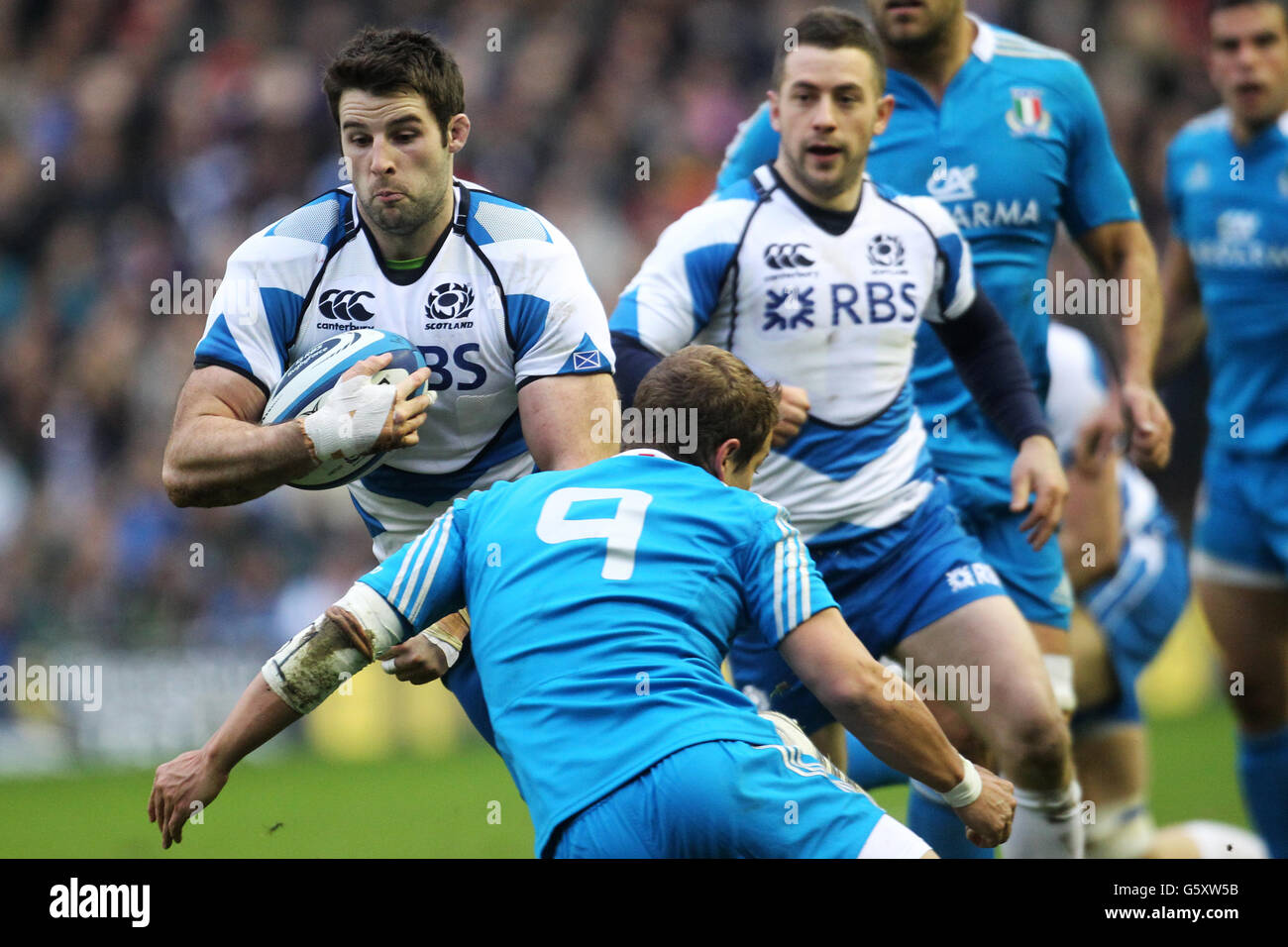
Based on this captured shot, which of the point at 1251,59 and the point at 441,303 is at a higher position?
the point at 1251,59

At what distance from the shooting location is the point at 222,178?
13.5 m

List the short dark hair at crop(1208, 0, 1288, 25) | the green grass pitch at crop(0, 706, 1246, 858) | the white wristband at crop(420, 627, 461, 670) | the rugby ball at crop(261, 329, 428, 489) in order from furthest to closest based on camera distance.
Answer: the green grass pitch at crop(0, 706, 1246, 858), the short dark hair at crop(1208, 0, 1288, 25), the white wristband at crop(420, 627, 461, 670), the rugby ball at crop(261, 329, 428, 489)

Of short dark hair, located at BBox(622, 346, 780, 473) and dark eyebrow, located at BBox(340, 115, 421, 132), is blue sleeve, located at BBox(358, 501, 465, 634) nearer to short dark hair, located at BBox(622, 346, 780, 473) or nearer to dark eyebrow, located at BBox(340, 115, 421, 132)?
short dark hair, located at BBox(622, 346, 780, 473)

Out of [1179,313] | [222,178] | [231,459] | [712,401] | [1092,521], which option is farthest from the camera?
[222,178]

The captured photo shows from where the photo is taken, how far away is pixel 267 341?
4711 mm

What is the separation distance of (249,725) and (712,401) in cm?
131

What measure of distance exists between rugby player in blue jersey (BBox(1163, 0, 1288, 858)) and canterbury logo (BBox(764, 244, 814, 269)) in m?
2.66

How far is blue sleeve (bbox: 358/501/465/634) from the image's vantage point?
3.97 meters

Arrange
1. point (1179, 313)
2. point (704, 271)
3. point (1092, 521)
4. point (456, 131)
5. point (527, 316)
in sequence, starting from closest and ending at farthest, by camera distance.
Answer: point (527, 316) < point (456, 131) < point (704, 271) < point (1092, 521) < point (1179, 313)

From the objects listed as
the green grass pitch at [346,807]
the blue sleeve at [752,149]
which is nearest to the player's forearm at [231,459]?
the blue sleeve at [752,149]

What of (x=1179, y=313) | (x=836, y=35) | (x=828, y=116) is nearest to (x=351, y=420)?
(x=828, y=116)

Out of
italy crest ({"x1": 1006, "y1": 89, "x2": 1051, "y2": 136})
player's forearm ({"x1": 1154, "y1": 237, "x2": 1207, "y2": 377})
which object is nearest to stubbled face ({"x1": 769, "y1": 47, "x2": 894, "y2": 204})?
italy crest ({"x1": 1006, "y1": 89, "x2": 1051, "y2": 136})

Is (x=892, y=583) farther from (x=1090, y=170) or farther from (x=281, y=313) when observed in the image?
(x=281, y=313)
